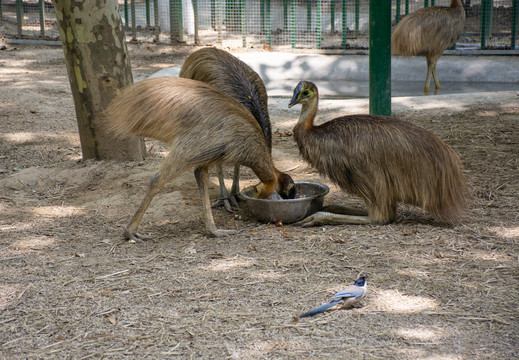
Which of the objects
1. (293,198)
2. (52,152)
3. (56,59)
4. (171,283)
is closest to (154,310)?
(171,283)

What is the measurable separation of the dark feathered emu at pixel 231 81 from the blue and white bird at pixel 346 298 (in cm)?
183

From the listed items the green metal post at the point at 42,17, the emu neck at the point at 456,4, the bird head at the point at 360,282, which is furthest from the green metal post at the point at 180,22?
the bird head at the point at 360,282

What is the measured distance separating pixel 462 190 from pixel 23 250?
3.03 m

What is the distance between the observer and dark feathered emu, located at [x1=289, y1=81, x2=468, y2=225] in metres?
4.21

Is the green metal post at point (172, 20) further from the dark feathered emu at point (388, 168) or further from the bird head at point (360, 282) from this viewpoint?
the bird head at point (360, 282)

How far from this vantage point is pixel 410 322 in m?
2.94

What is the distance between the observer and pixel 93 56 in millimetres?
5316

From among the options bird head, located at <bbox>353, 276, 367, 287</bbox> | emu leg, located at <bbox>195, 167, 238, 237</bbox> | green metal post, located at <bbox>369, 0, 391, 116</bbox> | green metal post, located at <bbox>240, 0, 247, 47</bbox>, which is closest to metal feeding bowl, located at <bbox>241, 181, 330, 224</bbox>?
emu leg, located at <bbox>195, 167, 238, 237</bbox>

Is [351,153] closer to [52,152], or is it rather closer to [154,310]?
[154,310]

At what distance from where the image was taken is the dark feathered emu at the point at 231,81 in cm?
486

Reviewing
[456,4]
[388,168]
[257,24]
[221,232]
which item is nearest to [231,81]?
[221,232]

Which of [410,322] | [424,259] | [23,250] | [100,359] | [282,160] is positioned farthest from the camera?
[282,160]

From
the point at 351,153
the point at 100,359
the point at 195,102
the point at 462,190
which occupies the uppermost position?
the point at 195,102

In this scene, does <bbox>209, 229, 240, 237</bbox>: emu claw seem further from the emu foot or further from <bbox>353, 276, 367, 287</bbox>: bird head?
<bbox>353, 276, 367, 287</bbox>: bird head
